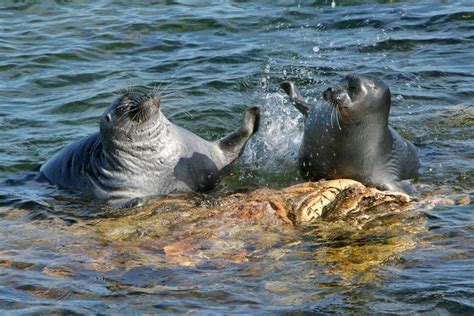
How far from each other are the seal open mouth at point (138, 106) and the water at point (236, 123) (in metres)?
0.89

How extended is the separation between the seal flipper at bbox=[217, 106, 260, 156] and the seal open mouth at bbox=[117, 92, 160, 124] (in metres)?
0.89

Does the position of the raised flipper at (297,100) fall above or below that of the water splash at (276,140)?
above

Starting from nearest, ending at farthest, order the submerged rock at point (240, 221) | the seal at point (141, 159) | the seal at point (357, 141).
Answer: the submerged rock at point (240, 221) → the seal at point (357, 141) → the seal at point (141, 159)

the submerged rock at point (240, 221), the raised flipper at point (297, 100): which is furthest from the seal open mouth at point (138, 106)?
the raised flipper at point (297, 100)

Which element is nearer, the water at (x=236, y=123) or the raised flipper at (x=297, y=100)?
the water at (x=236, y=123)

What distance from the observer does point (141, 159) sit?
8930mm

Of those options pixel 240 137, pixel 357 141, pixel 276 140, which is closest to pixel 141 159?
pixel 240 137

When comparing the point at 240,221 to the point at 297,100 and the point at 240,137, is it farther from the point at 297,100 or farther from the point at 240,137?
the point at 297,100

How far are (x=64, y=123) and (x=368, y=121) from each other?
4.09m

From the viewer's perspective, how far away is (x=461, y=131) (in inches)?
392

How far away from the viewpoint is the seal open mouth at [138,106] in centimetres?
868

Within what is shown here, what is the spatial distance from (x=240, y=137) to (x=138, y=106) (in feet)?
3.79

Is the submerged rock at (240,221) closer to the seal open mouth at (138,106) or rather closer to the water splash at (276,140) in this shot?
the seal open mouth at (138,106)

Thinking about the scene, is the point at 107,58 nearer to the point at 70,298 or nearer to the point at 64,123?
the point at 64,123
